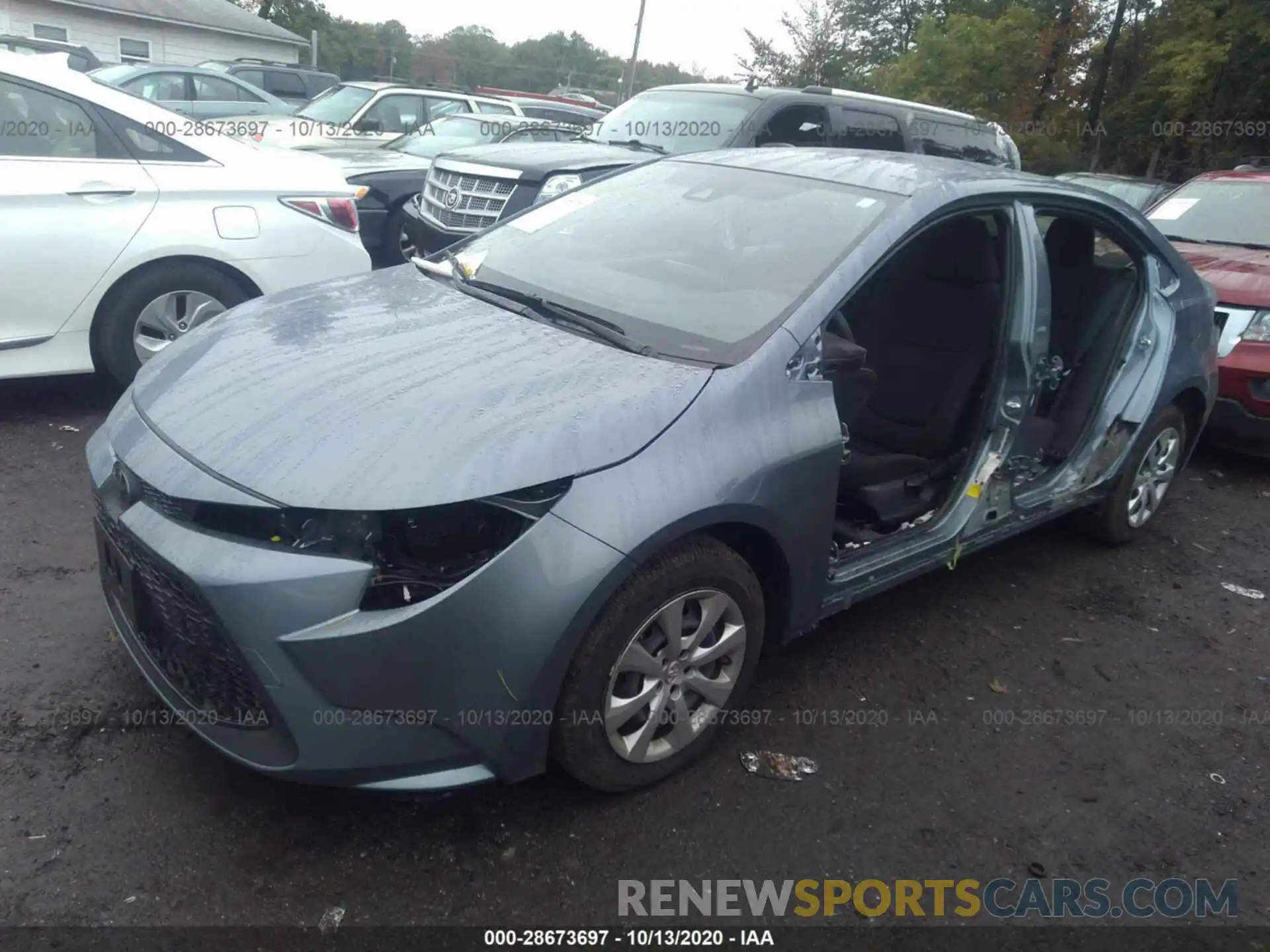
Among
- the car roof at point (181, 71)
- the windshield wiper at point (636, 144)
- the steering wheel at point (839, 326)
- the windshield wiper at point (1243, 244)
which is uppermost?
the windshield wiper at point (636, 144)

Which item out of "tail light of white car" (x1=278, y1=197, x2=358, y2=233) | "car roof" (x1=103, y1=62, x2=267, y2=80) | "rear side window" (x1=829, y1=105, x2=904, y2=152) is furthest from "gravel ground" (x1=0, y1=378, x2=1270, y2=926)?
"car roof" (x1=103, y1=62, x2=267, y2=80)

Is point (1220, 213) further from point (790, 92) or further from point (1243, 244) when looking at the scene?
point (790, 92)


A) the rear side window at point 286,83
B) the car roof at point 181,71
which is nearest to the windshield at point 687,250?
the car roof at point 181,71

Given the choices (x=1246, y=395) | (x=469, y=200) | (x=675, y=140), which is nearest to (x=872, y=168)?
(x=1246, y=395)

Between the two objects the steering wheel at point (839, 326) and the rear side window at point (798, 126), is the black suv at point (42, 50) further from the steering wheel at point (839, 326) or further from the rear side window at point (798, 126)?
the rear side window at point (798, 126)

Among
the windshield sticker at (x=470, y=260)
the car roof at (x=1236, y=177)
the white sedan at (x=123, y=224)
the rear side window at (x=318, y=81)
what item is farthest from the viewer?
the rear side window at (x=318, y=81)

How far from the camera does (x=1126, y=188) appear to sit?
35.2ft

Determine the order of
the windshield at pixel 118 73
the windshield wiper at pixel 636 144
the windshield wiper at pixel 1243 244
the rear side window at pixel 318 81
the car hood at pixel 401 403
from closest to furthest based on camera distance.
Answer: the car hood at pixel 401 403 → the windshield wiper at pixel 1243 244 → the windshield wiper at pixel 636 144 → the windshield at pixel 118 73 → the rear side window at pixel 318 81

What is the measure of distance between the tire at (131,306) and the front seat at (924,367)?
3.33 metres

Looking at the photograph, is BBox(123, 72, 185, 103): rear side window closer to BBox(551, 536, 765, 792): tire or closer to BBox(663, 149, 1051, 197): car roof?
BBox(663, 149, 1051, 197): car roof

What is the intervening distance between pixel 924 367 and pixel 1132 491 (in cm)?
138

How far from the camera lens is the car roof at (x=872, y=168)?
3311 millimetres

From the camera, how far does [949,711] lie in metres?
3.27

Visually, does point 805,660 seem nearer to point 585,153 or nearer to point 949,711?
point 949,711
